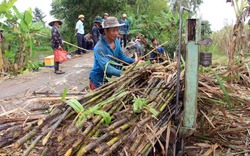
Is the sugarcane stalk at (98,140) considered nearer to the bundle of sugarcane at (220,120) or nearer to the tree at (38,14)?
the bundle of sugarcane at (220,120)

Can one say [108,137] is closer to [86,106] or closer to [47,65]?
[86,106]

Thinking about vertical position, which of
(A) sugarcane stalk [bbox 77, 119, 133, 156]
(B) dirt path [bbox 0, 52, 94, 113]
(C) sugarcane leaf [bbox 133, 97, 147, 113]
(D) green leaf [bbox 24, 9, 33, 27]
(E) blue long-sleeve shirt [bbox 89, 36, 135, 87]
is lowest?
(B) dirt path [bbox 0, 52, 94, 113]

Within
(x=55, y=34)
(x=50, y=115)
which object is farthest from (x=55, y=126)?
(x=55, y=34)

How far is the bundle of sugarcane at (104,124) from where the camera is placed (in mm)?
1657

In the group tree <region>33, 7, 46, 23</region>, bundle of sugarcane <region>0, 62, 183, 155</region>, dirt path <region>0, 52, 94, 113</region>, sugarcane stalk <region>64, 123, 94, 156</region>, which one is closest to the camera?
sugarcane stalk <region>64, 123, 94, 156</region>

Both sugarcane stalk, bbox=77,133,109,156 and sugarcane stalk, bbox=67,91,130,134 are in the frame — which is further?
sugarcane stalk, bbox=67,91,130,134

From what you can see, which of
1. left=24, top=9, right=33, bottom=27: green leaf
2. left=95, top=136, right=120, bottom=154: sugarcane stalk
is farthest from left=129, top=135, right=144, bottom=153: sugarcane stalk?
left=24, top=9, right=33, bottom=27: green leaf

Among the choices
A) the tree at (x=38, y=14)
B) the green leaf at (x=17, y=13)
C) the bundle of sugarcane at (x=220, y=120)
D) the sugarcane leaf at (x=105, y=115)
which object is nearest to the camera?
the sugarcane leaf at (x=105, y=115)

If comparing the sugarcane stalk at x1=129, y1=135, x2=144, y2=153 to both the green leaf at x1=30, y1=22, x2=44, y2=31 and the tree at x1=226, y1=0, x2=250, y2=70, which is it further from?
the green leaf at x1=30, y1=22, x2=44, y2=31

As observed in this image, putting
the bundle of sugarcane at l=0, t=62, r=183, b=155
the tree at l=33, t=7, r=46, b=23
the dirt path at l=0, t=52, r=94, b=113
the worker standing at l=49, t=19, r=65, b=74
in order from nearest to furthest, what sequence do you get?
the bundle of sugarcane at l=0, t=62, r=183, b=155 → the dirt path at l=0, t=52, r=94, b=113 → the worker standing at l=49, t=19, r=65, b=74 → the tree at l=33, t=7, r=46, b=23

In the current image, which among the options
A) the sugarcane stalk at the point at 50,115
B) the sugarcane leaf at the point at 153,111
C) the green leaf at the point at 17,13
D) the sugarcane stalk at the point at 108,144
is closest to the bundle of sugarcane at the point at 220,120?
the sugarcane leaf at the point at 153,111

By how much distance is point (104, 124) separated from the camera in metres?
1.84

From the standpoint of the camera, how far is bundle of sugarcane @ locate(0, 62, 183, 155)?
166 centimetres

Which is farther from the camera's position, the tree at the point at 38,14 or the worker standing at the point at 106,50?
the tree at the point at 38,14
